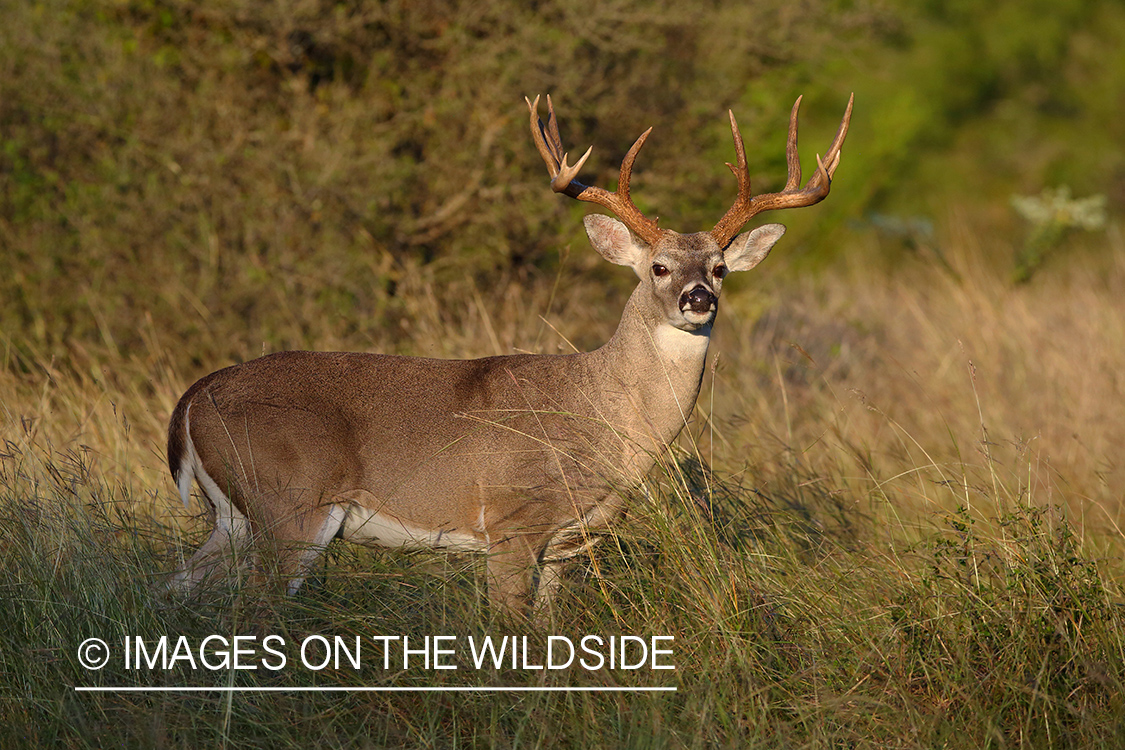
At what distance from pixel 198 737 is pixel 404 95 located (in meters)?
5.77

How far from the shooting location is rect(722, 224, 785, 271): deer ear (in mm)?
4855

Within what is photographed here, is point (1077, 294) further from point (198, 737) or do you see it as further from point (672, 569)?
point (198, 737)

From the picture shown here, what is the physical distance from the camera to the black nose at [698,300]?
4238mm

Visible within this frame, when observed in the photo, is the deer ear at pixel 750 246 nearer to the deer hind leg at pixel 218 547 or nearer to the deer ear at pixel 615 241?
the deer ear at pixel 615 241

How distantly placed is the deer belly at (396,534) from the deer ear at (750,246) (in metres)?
1.49

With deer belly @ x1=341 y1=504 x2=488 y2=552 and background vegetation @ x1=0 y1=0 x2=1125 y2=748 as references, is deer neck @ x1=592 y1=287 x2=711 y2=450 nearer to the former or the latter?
background vegetation @ x1=0 y1=0 x2=1125 y2=748

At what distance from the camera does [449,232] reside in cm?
838

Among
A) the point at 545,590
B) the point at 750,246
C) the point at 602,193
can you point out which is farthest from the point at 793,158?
the point at 545,590

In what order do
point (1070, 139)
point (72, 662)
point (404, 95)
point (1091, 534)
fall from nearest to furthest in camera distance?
point (72, 662) → point (1091, 534) → point (404, 95) → point (1070, 139)

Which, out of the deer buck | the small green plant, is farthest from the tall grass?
the small green plant

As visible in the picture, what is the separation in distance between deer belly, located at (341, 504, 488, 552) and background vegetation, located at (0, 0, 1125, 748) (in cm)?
12

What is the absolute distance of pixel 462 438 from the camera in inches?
173

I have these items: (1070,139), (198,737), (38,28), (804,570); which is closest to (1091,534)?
(804,570)

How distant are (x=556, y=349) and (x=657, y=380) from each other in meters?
1.92
